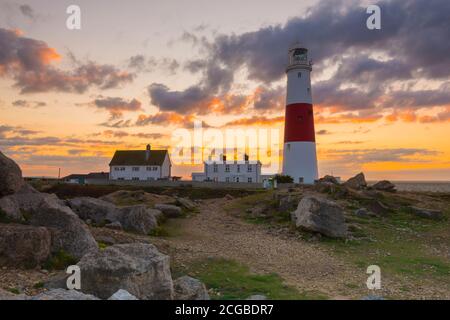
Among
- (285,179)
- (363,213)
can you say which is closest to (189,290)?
(363,213)

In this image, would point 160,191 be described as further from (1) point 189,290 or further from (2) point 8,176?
(1) point 189,290

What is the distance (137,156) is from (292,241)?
5706 cm

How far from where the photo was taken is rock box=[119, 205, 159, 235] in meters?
21.2

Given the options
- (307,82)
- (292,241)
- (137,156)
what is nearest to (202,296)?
(292,241)

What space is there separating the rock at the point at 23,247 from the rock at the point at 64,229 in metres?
0.65

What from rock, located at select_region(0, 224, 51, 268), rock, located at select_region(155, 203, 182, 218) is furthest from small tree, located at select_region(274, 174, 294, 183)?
rock, located at select_region(0, 224, 51, 268)

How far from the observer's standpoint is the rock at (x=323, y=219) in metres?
20.8

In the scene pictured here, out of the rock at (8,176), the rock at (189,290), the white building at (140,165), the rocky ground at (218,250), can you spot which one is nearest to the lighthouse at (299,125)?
the rocky ground at (218,250)

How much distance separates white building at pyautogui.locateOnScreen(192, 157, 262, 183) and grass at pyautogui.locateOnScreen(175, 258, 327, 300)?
176ft

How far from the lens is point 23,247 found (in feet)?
39.1
